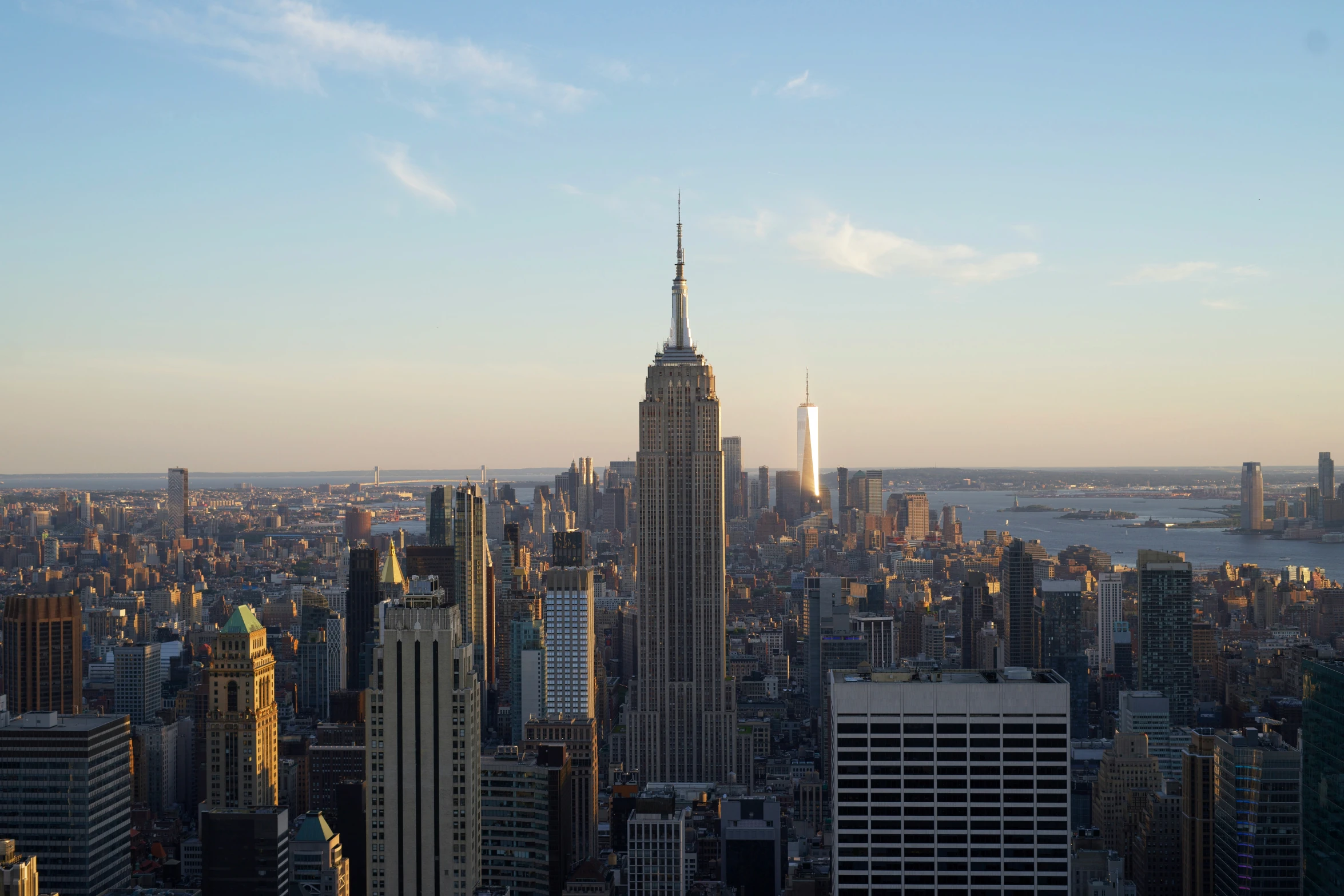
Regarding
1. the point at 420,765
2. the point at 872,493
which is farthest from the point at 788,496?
the point at 420,765

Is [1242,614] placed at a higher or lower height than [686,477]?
lower

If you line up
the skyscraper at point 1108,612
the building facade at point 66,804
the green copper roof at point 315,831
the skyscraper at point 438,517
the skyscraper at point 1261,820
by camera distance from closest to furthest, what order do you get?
1. the skyscraper at point 1261,820
2. the building facade at point 66,804
3. the green copper roof at point 315,831
4. the skyscraper at point 1108,612
5. the skyscraper at point 438,517

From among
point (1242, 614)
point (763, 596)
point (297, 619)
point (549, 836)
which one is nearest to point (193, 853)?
point (549, 836)

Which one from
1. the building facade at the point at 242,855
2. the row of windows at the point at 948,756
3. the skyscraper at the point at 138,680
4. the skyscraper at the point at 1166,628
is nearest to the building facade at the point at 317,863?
the building facade at the point at 242,855

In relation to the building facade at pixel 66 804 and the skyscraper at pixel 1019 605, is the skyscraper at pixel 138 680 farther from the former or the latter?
the skyscraper at pixel 1019 605

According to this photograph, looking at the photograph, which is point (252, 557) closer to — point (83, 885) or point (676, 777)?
point (676, 777)

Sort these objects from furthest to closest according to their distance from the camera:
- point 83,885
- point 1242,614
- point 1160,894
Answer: point 1242,614 → point 1160,894 → point 83,885

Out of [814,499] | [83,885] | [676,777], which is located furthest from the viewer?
[814,499]

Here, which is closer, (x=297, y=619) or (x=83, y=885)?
(x=83, y=885)
